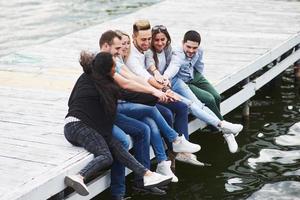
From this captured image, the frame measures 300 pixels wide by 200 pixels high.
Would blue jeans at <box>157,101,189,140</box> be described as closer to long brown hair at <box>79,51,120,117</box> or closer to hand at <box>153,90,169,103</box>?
hand at <box>153,90,169,103</box>

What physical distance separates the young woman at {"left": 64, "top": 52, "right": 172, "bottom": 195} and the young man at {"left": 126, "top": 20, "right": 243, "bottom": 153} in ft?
3.81

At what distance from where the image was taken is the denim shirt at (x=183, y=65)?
8.28 m

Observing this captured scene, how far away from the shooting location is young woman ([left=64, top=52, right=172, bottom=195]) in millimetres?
6715

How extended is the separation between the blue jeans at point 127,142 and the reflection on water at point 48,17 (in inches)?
348

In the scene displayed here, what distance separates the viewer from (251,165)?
9.22m

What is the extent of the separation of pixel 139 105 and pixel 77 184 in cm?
154

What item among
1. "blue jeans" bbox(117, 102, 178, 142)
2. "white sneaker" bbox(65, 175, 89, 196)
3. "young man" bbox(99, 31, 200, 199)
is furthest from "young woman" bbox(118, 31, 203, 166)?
"white sneaker" bbox(65, 175, 89, 196)

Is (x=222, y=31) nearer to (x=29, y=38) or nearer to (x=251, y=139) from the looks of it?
(x=251, y=139)

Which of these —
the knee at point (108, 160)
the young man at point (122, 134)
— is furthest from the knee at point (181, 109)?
the knee at point (108, 160)

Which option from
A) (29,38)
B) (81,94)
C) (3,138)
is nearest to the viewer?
(81,94)

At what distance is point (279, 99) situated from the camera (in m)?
12.3

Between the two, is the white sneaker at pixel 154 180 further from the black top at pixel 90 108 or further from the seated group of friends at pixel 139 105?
the black top at pixel 90 108

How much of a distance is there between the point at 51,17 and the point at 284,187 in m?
12.5

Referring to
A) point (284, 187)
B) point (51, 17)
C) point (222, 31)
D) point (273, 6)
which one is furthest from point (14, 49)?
point (284, 187)
